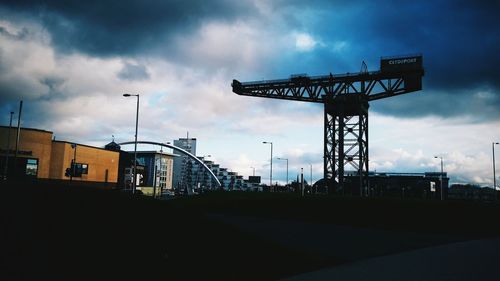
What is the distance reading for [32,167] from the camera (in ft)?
194

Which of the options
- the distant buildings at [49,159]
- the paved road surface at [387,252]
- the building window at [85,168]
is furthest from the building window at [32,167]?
the paved road surface at [387,252]

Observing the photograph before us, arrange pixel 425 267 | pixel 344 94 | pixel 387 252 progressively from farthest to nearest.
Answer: pixel 344 94, pixel 387 252, pixel 425 267

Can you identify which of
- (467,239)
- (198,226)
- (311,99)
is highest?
(311,99)

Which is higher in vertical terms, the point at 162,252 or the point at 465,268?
the point at 162,252

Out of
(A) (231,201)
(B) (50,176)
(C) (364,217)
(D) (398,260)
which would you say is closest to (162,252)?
(D) (398,260)

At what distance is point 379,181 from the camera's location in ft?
281

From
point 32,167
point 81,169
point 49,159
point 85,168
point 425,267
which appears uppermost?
point 49,159

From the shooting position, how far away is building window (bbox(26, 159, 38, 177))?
192 ft

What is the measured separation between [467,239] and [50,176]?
61.7m

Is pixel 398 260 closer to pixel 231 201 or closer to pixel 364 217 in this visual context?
pixel 364 217

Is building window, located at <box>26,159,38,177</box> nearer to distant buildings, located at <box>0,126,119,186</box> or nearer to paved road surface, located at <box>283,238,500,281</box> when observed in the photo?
distant buildings, located at <box>0,126,119,186</box>

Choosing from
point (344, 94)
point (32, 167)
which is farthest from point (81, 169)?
point (344, 94)

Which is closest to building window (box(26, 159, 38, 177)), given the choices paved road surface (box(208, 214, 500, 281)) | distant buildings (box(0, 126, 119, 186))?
distant buildings (box(0, 126, 119, 186))

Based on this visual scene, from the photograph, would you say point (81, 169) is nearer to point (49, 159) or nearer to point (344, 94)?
point (49, 159)
